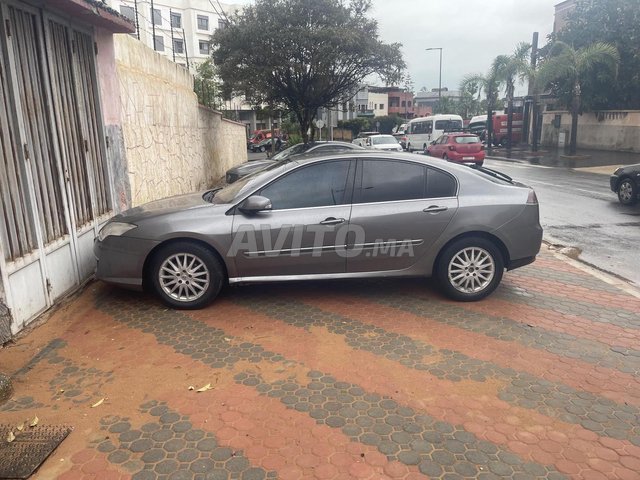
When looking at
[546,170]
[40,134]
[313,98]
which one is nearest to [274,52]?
[313,98]

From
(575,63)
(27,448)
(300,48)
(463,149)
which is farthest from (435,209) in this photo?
(575,63)

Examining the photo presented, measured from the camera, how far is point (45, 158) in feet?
16.0

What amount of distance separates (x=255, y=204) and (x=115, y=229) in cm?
142

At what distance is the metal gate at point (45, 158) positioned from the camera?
425cm

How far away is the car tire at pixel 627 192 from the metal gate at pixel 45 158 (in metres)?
11.1

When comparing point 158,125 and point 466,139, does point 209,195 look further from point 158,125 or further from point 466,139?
point 466,139

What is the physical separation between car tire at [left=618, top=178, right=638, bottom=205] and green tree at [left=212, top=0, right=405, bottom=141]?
9.79 metres

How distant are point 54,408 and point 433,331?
302 centimetres

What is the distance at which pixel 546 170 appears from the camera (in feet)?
69.6

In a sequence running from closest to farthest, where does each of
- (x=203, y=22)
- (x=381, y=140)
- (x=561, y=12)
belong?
(x=381, y=140) < (x=561, y=12) < (x=203, y=22)

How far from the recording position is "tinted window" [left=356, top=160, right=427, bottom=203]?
5043mm

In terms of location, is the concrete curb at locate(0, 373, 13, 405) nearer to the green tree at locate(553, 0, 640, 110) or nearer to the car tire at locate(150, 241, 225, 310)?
the car tire at locate(150, 241, 225, 310)

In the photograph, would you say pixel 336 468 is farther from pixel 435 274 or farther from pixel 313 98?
pixel 313 98

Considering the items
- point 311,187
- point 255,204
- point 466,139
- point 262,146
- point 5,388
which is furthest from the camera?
point 262,146
